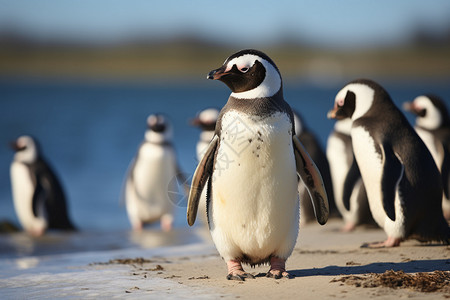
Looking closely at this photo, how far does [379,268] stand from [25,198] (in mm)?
5773

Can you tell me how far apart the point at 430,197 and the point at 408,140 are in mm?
436

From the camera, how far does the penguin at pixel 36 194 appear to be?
887 cm

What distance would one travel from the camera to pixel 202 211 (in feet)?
27.3

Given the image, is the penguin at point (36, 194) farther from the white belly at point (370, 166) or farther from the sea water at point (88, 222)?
the white belly at point (370, 166)

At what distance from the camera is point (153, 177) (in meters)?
9.23

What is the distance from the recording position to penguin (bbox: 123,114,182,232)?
921cm

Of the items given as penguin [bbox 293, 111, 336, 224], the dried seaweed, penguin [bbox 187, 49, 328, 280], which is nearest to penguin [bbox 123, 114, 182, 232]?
penguin [bbox 293, 111, 336, 224]

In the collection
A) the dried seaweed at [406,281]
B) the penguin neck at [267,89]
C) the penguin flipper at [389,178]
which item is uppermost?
the penguin neck at [267,89]

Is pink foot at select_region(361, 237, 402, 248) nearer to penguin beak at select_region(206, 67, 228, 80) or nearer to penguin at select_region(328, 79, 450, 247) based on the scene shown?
penguin at select_region(328, 79, 450, 247)

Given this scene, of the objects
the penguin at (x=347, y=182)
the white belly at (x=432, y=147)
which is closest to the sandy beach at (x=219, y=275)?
the penguin at (x=347, y=182)

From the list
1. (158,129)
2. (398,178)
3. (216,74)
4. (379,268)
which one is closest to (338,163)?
(158,129)

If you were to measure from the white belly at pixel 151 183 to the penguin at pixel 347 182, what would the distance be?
2.28 meters

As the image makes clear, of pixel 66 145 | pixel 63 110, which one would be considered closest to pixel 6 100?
pixel 63 110

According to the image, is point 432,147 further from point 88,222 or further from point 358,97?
point 88,222
